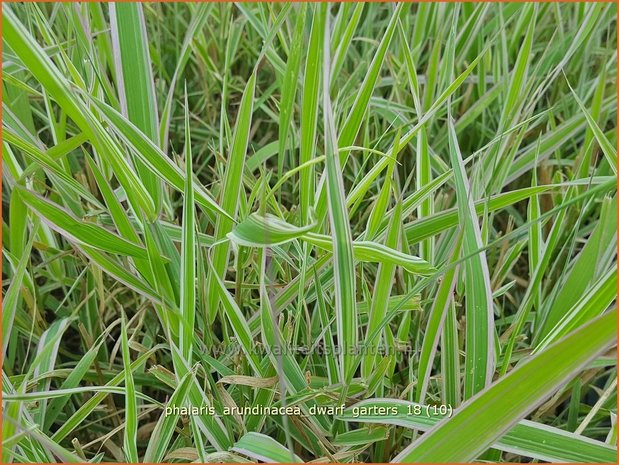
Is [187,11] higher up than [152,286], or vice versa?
[187,11]

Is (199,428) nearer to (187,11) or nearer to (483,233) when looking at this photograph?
(483,233)

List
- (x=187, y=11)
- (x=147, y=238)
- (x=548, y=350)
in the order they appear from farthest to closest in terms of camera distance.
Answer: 1. (x=187, y=11)
2. (x=147, y=238)
3. (x=548, y=350)

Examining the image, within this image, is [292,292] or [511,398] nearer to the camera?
[511,398]

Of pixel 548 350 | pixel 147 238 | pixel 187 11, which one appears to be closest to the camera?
pixel 548 350

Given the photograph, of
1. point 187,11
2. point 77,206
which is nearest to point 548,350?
point 77,206

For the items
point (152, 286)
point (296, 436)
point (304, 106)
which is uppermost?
point (304, 106)

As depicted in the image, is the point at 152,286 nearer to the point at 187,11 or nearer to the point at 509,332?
the point at 509,332

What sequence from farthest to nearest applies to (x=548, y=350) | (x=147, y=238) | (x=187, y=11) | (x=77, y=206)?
1. (x=187, y=11)
2. (x=77, y=206)
3. (x=147, y=238)
4. (x=548, y=350)

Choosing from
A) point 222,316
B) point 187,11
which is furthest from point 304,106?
point 187,11

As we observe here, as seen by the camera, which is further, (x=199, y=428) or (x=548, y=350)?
(x=199, y=428)
